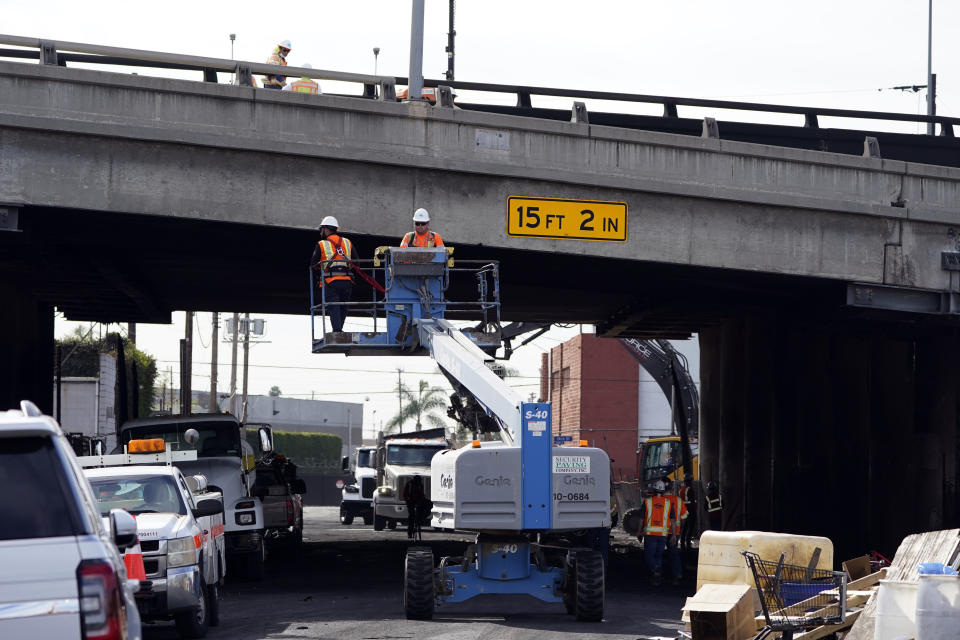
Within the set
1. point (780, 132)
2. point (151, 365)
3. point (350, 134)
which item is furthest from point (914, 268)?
point (151, 365)

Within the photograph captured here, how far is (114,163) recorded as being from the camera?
19.6 m

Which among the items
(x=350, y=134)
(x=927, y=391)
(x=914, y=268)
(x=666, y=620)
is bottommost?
(x=666, y=620)

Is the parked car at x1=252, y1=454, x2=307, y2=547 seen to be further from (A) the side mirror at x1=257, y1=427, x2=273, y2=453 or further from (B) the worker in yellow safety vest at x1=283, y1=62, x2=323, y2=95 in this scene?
(B) the worker in yellow safety vest at x1=283, y1=62, x2=323, y2=95

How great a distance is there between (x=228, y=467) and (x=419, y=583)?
9114 millimetres

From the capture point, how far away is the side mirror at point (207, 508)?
14688 mm

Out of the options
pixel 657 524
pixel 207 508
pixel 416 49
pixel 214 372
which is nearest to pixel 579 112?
pixel 416 49

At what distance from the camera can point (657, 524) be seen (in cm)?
2294

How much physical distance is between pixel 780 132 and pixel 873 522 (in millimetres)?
9535

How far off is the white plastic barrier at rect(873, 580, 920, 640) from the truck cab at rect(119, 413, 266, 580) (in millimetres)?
12284

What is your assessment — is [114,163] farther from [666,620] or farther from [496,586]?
[666,620]

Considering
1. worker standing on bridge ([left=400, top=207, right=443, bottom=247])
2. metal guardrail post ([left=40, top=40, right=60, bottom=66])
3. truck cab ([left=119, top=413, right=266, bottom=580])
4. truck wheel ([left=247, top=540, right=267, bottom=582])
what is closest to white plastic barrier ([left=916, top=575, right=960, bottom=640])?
worker standing on bridge ([left=400, top=207, right=443, bottom=247])

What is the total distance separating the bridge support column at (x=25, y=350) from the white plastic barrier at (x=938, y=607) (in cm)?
2146

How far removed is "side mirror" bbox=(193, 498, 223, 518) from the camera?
14688 mm

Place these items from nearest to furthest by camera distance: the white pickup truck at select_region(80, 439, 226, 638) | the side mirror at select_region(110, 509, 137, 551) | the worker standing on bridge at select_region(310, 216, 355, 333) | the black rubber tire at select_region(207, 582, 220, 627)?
the side mirror at select_region(110, 509, 137, 551) → the white pickup truck at select_region(80, 439, 226, 638) → the black rubber tire at select_region(207, 582, 220, 627) → the worker standing on bridge at select_region(310, 216, 355, 333)
